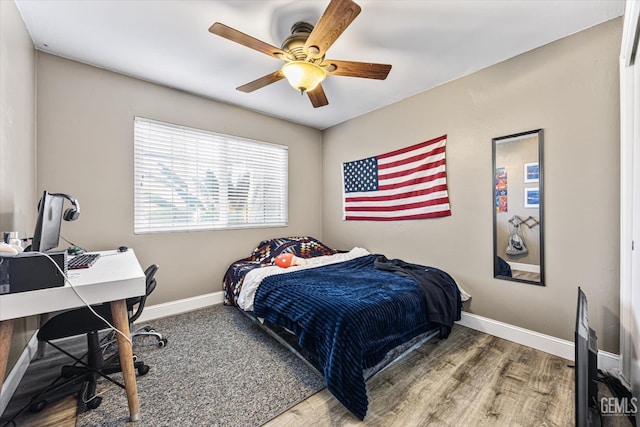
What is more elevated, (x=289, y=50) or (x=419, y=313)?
(x=289, y=50)

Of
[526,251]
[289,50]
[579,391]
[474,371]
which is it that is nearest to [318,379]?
[474,371]

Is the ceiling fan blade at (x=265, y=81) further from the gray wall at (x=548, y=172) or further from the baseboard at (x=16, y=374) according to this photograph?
the baseboard at (x=16, y=374)

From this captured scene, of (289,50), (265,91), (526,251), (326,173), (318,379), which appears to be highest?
(265,91)

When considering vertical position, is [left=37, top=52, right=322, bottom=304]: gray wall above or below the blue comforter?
above

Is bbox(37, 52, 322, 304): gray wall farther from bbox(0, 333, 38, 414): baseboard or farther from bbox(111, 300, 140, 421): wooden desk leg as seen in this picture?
bbox(111, 300, 140, 421): wooden desk leg

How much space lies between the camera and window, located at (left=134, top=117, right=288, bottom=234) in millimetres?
2869

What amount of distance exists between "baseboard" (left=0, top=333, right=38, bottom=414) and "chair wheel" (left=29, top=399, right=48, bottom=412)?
154 mm

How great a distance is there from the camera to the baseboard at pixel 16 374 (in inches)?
61.1

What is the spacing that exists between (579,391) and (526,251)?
149 cm

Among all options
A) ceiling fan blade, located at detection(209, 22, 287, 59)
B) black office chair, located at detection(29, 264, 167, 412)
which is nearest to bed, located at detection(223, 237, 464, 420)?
black office chair, located at detection(29, 264, 167, 412)

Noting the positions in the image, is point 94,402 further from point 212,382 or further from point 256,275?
point 256,275

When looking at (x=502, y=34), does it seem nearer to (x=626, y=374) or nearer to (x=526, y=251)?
(x=526, y=251)

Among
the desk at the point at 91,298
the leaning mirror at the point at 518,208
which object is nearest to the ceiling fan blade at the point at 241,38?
the desk at the point at 91,298

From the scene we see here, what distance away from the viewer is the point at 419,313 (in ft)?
6.99
